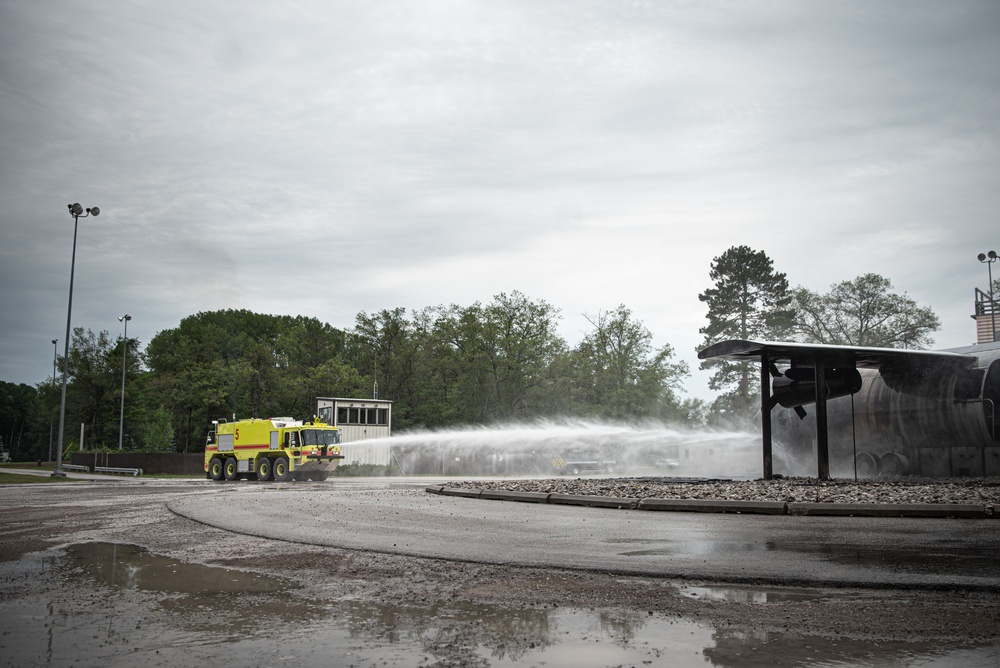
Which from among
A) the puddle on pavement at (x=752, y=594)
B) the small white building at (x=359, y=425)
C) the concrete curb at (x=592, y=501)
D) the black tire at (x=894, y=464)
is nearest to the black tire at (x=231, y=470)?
the small white building at (x=359, y=425)

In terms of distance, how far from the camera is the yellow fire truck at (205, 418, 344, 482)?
37.8m

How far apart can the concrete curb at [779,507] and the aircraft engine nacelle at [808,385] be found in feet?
26.0

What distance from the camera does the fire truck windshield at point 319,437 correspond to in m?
38.1

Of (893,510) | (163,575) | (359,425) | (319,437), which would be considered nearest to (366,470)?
(359,425)

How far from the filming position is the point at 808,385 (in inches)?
821

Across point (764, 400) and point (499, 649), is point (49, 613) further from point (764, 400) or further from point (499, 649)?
point (764, 400)

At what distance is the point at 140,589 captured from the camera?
7715mm

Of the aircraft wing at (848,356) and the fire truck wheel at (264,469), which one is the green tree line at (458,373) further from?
the aircraft wing at (848,356)

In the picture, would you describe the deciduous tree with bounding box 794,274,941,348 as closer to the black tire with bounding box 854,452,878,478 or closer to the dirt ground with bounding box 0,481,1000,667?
the black tire with bounding box 854,452,878,478

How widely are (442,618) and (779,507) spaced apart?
8.73m

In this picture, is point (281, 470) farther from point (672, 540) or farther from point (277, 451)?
point (672, 540)

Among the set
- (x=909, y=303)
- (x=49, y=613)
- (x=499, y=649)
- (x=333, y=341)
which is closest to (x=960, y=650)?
(x=499, y=649)

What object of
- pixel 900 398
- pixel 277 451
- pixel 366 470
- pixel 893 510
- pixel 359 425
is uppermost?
pixel 900 398

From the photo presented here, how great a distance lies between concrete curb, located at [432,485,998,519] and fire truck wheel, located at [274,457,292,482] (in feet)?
76.7
